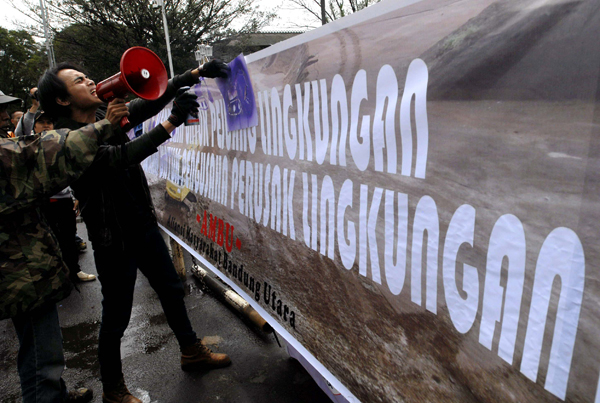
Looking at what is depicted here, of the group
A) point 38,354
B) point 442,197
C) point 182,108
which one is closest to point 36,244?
point 38,354

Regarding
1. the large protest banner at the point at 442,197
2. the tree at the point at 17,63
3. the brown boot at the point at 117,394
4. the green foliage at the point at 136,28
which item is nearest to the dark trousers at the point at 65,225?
the brown boot at the point at 117,394

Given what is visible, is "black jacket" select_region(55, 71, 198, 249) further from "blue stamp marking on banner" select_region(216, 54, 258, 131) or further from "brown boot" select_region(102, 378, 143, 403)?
"brown boot" select_region(102, 378, 143, 403)

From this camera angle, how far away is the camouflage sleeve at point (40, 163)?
1.61 metres

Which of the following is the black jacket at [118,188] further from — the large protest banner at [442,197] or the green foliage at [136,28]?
the green foliage at [136,28]

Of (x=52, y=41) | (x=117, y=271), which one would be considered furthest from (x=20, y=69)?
(x=117, y=271)

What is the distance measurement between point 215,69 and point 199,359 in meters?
1.89

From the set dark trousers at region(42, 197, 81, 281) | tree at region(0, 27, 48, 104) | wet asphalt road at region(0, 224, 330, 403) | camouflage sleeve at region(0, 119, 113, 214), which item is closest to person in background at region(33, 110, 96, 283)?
dark trousers at region(42, 197, 81, 281)

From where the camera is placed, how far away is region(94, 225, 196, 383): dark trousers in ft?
7.73

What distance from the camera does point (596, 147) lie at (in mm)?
818

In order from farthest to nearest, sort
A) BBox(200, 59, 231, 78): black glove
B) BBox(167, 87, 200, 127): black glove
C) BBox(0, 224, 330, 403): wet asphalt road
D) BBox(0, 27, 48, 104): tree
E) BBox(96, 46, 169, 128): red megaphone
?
BBox(0, 27, 48, 104): tree → BBox(0, 224, 330, 403): wet asphalt road → BBox(200, 59, 231, 78): black glove → BBox(167, 87, 200, 127): black glove → BBox(96, 46, 169, 128): red megaphone

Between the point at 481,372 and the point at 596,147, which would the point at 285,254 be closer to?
the point at 481,372

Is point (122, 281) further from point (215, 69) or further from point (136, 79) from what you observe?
point (215, 69)

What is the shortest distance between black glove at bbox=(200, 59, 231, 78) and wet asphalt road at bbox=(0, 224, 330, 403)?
193 cm

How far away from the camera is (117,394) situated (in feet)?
8.10
